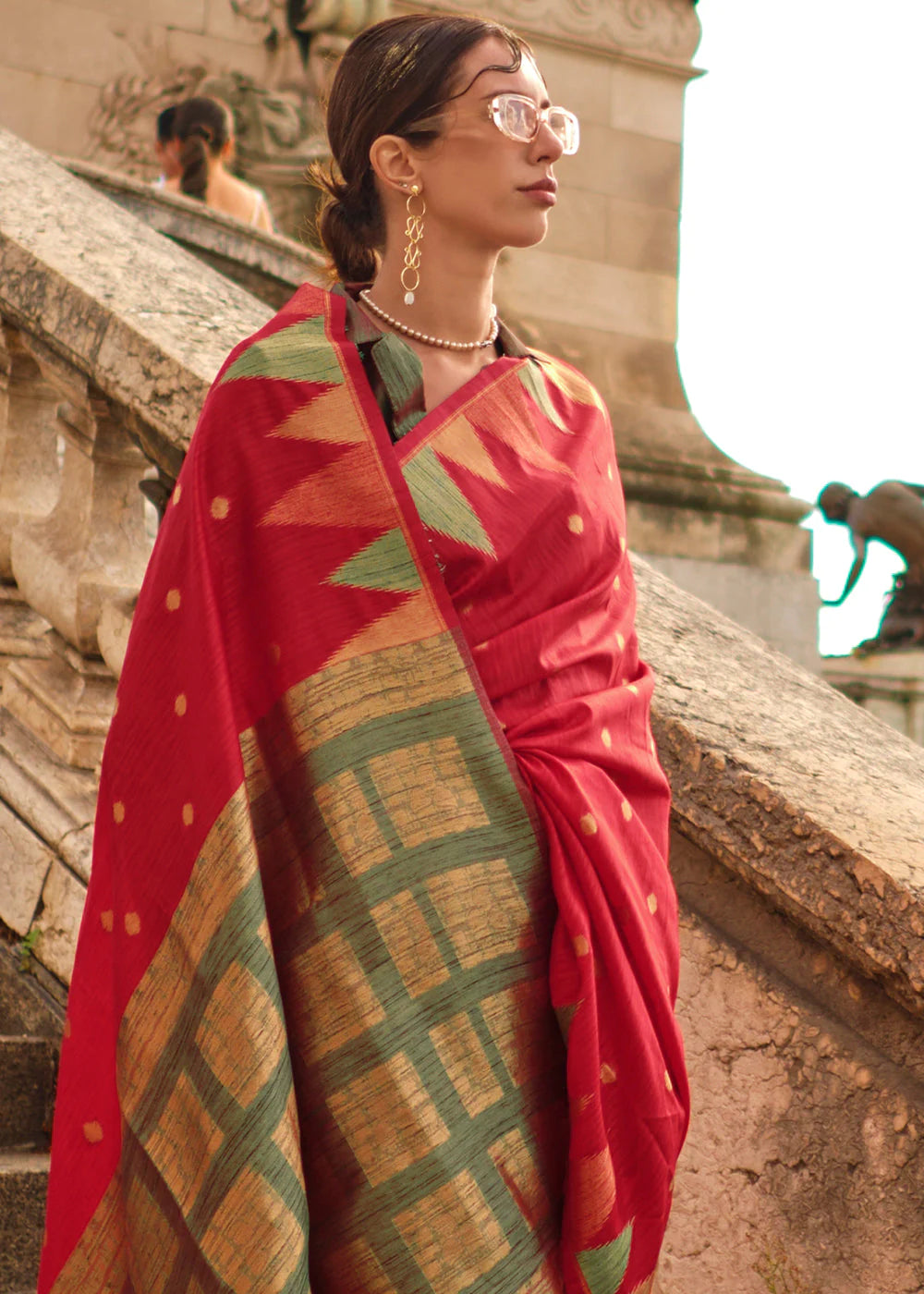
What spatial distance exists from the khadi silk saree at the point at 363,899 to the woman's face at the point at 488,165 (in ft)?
0.77

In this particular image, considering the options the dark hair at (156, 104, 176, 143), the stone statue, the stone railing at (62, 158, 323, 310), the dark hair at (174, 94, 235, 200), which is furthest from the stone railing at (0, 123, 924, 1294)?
the stone statue

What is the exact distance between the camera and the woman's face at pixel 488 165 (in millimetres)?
1767

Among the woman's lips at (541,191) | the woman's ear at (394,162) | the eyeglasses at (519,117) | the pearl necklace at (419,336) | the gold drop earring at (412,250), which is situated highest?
the eyeglasses at (519,117)

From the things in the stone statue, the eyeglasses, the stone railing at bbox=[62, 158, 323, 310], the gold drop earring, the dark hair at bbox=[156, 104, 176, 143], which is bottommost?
the stone statue

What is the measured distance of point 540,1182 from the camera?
1.55m

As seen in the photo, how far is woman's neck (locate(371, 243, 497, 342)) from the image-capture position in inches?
71.5

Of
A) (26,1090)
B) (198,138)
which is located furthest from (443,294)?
(198,138)

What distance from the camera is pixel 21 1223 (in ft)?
7.42

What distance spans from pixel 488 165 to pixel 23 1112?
1.55 m

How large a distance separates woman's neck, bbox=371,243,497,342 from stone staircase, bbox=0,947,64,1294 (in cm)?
128

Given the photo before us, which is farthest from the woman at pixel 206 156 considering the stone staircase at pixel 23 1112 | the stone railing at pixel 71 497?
the stone staircase at pixel 23 1112

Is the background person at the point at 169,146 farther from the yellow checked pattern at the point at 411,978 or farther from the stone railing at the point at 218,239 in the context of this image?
the yellow checked pattern at the point at 411,978

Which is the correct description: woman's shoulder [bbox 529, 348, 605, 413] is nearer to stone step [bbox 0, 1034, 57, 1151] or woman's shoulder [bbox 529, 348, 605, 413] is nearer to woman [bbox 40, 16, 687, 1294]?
woman [bbox 40, 16, 687, 1294]

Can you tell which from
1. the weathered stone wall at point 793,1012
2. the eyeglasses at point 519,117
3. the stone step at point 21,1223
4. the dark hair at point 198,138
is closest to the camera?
the eyeglasses at point 519,117
